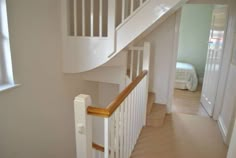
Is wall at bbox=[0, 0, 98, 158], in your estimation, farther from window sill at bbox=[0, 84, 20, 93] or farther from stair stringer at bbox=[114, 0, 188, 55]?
stair stringer at bbox=[114, 0, 188, 55]

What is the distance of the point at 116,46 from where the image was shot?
7.87ft

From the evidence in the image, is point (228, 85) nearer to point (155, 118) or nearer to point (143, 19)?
point (155, 118)

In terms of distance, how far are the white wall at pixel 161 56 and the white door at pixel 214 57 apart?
0.81m

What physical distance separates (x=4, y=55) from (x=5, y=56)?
0.05 feet

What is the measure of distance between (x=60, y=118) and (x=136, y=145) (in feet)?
3.90

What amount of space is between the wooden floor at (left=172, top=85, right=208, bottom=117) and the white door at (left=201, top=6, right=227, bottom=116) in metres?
0.17

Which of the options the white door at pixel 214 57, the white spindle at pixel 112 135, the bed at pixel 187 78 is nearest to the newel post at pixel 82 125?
the white spindle at pixel 112 135

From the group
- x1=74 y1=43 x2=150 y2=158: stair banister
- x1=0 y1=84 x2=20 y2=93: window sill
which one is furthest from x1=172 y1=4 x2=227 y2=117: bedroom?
x1=0 y1=84 x2=20 y2=93: window sill

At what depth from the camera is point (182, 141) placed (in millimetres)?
2559

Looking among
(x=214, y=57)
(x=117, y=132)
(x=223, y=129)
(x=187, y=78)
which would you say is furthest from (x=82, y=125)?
(x=187, y=78)

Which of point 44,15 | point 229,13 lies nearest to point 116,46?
point 44,15

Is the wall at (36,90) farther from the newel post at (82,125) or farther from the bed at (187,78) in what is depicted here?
the bed at (187,78)

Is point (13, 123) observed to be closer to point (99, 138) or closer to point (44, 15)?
point (44, 15)

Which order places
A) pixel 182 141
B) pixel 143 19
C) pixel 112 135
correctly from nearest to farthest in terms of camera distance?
1. pixel 112 135
2. pixel 143 19
3. pixel 182 141
